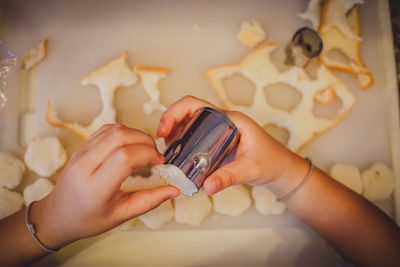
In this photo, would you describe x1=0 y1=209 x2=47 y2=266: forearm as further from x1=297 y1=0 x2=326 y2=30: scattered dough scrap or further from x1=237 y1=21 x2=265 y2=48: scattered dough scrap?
x1=297 y1=0 x2=326 y2=30: scattered dough scrap

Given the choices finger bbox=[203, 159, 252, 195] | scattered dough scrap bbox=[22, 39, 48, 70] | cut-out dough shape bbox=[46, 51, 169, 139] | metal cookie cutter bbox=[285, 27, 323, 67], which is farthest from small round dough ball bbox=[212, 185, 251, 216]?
scattered dough scrap bbox=[22, 39, 48, 70]

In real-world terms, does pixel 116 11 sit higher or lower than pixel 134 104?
higher

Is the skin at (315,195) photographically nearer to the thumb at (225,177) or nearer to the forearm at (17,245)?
the thumb at (225,177)

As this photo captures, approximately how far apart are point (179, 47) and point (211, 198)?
1.76ft

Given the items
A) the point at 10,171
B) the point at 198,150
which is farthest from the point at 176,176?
the point at 10,171

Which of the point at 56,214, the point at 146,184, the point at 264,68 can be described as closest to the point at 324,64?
the point at 264,68

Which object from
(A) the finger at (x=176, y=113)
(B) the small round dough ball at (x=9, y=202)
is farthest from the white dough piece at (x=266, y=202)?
(B) the small round dough ball at (x=9, y=202)

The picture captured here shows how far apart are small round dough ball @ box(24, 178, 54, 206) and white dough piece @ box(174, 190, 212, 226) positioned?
407 millimetres

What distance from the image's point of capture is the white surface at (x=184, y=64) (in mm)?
949

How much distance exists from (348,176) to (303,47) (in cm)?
46

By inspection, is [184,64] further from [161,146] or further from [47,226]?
[47,226]

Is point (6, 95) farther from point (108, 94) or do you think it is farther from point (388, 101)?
point (388, 101)

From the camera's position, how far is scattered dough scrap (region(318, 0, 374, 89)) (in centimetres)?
101

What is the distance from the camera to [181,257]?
3.01 feet
